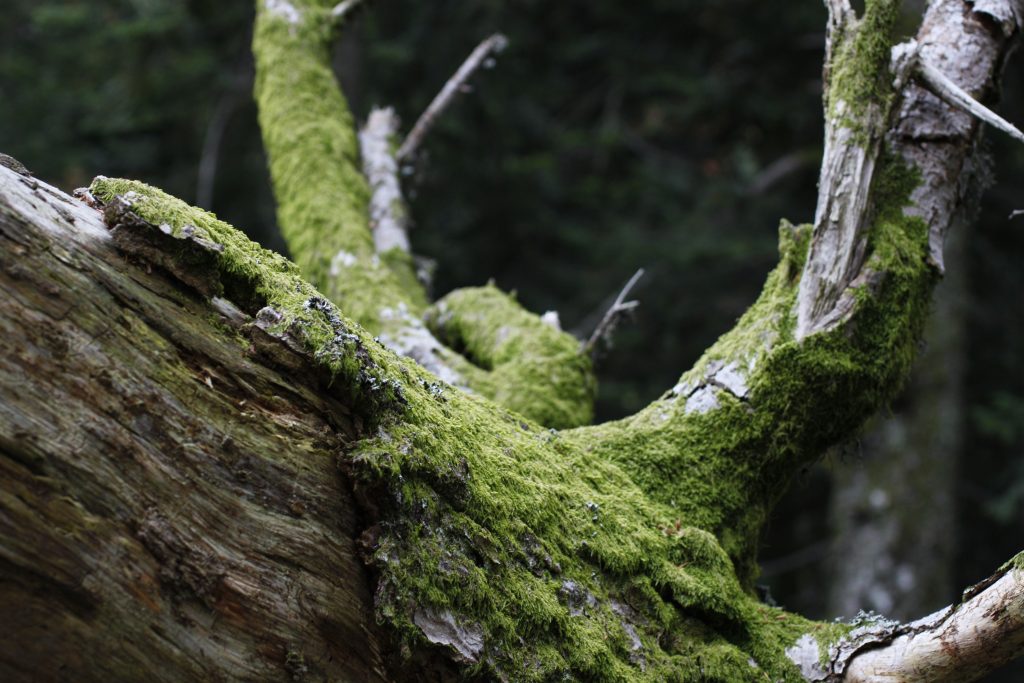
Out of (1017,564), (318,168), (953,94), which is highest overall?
(318,168)

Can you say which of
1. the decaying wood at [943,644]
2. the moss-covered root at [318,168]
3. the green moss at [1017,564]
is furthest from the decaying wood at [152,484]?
the moss-covered root at [318,168]

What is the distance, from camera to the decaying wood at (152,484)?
1209 mm

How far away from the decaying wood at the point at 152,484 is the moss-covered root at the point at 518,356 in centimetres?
129

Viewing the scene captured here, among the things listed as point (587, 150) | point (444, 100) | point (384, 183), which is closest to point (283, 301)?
point (384, 183)

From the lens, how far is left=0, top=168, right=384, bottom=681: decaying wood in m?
1.21

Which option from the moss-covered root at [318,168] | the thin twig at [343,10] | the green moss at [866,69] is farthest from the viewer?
the thin twig at [343,10]

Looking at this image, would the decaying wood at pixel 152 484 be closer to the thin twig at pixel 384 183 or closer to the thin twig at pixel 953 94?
the thin twig at pixel 953 94

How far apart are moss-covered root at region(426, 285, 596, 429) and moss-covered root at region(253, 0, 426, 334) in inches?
6.8

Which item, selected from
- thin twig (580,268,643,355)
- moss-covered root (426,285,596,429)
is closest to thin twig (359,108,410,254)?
moss-covered root (426,285,596,429)

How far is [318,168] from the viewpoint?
3330 millimetres

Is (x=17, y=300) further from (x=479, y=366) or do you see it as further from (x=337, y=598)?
(x=479, y=366)

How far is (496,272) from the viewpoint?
8750mm

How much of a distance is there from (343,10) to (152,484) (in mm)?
2823

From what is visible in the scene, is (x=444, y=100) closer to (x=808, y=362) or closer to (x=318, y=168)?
(x=318, y=168)
